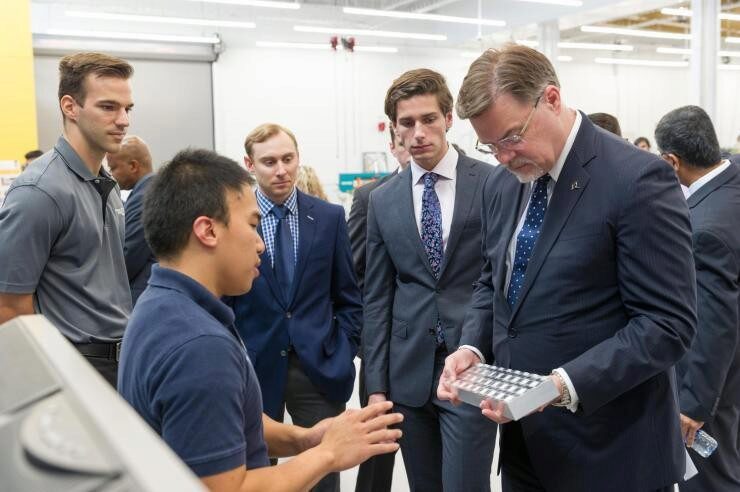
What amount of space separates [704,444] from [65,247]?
220cm

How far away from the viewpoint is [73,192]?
7.52 feet

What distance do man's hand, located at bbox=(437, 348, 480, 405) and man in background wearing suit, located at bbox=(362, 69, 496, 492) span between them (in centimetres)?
39

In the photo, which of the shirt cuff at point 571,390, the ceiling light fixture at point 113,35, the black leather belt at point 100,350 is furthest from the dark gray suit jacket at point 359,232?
the ceiling light fixture at point 113,35

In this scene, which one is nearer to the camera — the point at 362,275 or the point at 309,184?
the point at 362,275

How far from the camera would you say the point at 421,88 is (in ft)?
8.00

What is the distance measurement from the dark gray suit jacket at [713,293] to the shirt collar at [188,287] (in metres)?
1.77

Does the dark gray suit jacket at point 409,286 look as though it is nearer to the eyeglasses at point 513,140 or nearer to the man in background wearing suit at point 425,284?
the man in background wearing suit at point 425,284

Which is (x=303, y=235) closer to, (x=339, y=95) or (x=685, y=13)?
(x=685, y=13)

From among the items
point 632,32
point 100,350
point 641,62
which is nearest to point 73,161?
point 100,350

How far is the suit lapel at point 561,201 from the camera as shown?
161cm

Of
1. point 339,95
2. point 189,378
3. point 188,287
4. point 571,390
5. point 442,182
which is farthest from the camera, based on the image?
point 339,95

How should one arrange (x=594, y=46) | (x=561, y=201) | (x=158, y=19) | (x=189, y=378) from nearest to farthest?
(x=189, y=378)
(x=561, y=201)
(x=158, y=19)
(x=594, y=46)

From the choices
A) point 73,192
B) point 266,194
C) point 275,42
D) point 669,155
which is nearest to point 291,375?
point 266,194

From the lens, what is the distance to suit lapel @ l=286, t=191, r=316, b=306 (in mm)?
2623
